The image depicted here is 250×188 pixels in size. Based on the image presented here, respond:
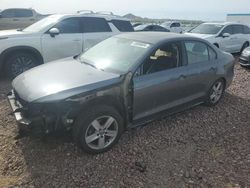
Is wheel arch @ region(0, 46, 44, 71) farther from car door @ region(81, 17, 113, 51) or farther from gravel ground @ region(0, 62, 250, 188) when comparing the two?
gravel ground @ region(0, 62, 250, 188)

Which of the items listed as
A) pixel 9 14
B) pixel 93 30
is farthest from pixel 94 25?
pixel 9 14

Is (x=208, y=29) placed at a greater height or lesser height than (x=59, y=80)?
lesser

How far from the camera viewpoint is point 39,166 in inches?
146

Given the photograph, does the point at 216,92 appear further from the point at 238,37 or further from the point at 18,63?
the point at 238,37

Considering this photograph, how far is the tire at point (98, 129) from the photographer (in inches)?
145

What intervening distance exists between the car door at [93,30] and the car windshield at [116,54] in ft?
10.0

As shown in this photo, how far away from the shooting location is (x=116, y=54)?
4.66 metres

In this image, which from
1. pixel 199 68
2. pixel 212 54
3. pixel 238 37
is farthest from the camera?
pixel 238 37

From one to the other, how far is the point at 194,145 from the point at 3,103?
3.81 meters

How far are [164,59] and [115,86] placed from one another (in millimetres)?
1190

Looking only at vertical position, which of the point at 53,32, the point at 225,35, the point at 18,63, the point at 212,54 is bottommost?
the point at 225,35

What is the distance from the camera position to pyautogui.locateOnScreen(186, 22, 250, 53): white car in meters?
11.6

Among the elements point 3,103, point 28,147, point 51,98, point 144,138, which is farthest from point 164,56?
point 3,103

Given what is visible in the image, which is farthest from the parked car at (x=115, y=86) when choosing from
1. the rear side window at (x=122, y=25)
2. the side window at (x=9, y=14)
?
the side window at (x=9, y=14)
